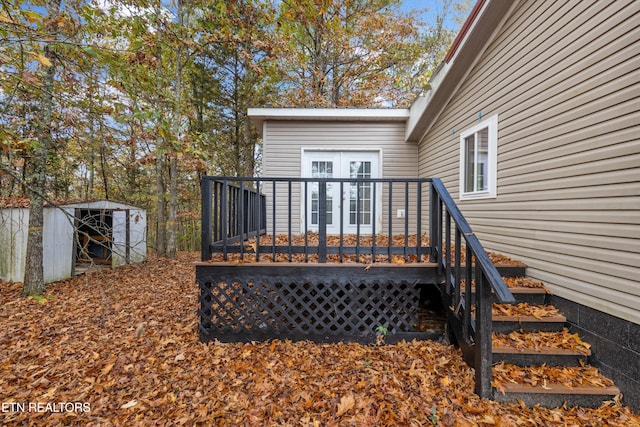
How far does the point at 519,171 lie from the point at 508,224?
65cm

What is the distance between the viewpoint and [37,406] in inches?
79.2

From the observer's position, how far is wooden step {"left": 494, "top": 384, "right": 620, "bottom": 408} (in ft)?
6.33

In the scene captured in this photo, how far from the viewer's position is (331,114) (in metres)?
6.02

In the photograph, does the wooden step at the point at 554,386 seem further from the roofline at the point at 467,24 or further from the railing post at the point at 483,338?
the roofline at the point at 467,24

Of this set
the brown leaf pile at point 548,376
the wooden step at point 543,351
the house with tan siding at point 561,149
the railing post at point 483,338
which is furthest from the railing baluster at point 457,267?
the house with tan siding at point 561,149

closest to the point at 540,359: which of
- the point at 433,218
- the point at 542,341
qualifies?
the point at 542,341

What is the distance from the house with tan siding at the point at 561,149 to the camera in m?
2.01

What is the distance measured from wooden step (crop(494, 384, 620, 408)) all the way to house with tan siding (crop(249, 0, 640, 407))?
0.17m

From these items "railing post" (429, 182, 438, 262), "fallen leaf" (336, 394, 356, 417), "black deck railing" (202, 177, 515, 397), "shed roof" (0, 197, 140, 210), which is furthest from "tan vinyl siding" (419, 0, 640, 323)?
"shed roof" (0, 197, 140, 210)

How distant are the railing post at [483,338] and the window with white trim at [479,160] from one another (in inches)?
81.2

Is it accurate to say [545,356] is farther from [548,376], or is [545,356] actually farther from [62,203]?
[62,203]

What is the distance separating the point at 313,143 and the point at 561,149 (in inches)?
180

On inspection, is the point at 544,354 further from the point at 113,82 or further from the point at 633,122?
the point at 113,82

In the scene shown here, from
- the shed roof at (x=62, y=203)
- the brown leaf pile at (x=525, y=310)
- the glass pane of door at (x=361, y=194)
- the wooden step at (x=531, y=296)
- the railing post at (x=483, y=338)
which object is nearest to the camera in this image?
the railing post at (x=483, y=338)
